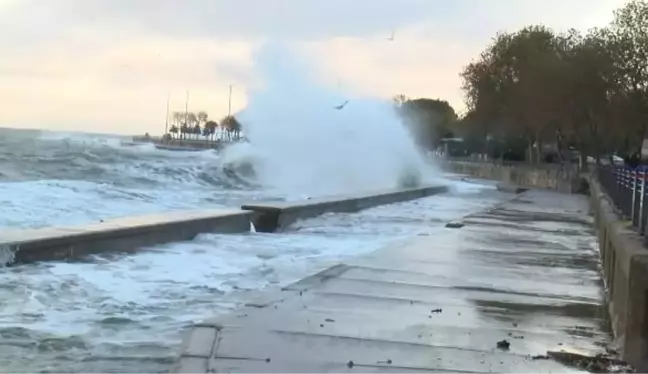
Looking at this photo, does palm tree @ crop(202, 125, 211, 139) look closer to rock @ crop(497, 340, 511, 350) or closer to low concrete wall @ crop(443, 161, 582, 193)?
low concrete wall @ crop(443, 161, 582, 193)

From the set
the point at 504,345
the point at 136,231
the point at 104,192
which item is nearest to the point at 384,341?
the point at 504,345

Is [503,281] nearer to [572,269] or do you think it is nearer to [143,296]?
[572,269]

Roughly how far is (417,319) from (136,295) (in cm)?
269

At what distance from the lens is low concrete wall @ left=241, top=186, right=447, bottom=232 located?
1570cm

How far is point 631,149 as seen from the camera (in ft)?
204

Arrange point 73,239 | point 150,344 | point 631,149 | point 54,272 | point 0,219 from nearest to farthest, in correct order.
→ point 150,344, point 54,272, point 73,239, point 0,219, point 631,149

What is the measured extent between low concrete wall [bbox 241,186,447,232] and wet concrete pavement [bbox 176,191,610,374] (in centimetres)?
466

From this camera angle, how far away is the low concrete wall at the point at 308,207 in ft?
51.5

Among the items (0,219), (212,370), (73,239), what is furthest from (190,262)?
(0,219)

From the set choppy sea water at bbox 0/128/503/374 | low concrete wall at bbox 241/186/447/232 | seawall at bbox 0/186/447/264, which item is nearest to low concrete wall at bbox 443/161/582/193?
low concrete wall at bbox 241/186/447/232

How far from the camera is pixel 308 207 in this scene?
1784cm

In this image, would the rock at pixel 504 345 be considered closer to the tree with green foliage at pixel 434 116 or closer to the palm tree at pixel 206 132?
the tree with green foliage at pixel 434 116

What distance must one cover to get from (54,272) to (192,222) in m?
4.22

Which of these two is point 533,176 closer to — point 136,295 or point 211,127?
point 136,295
